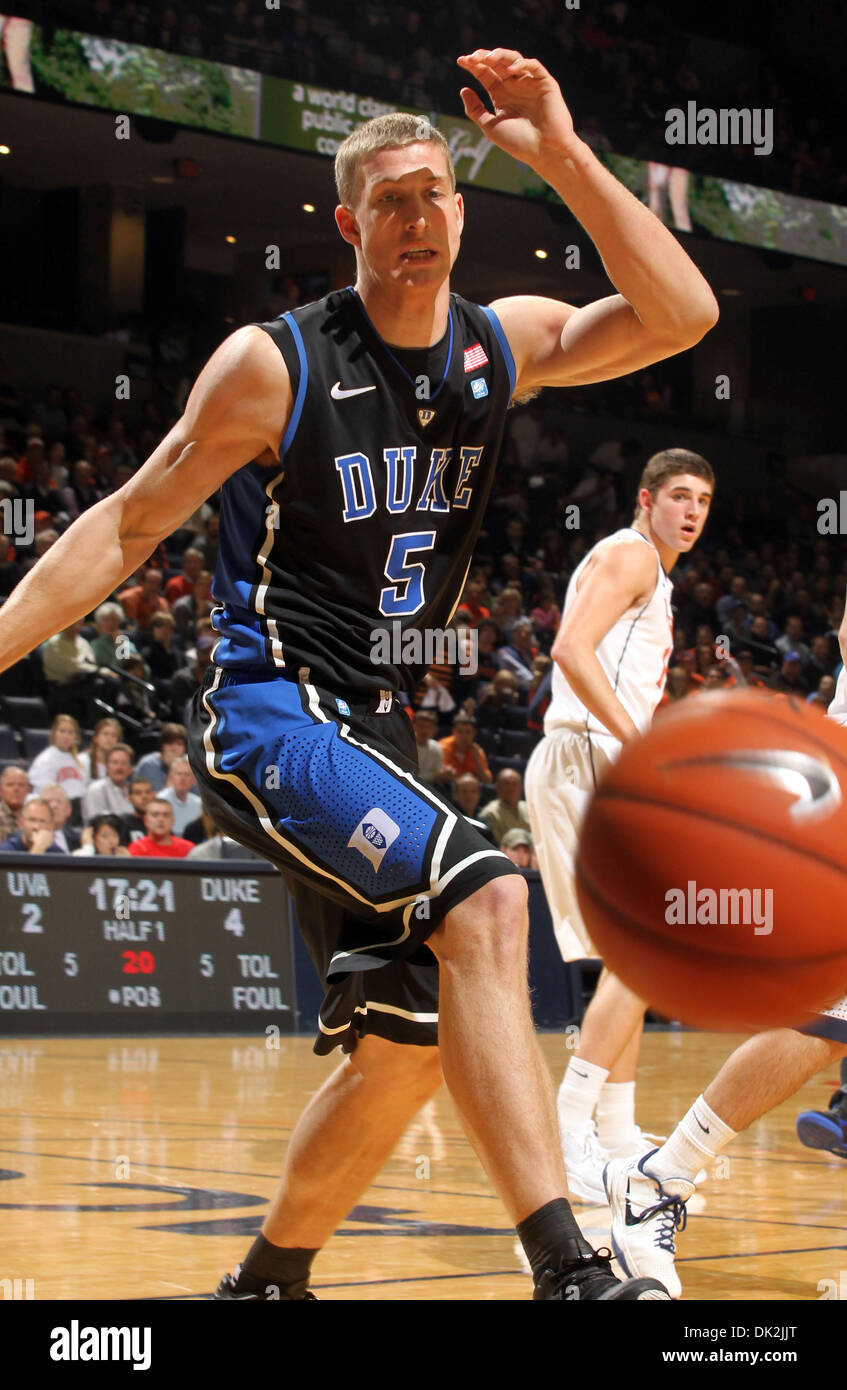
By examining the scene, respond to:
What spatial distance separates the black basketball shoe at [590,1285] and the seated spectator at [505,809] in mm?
9568

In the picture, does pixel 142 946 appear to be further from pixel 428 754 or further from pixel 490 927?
pixel 490 927

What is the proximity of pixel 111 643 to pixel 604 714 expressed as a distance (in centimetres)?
849

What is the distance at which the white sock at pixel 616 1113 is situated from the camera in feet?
17.3

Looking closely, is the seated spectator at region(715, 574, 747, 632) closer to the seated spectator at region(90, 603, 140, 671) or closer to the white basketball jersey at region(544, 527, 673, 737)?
the seated spectator at region(90, 603, 140, 671)

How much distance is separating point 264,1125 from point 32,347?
14889 mm

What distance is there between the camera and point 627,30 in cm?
2269

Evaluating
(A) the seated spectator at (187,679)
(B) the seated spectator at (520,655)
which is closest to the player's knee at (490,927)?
Result: (A) the seated spectator at (187,679)

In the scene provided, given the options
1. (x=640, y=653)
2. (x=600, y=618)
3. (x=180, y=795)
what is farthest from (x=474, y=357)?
(x=180, y=795)

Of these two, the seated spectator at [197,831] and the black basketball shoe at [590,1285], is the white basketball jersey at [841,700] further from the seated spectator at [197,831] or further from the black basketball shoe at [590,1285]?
the seated spectator at [197,831]

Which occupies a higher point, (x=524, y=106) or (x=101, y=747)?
(x=524, y=106)

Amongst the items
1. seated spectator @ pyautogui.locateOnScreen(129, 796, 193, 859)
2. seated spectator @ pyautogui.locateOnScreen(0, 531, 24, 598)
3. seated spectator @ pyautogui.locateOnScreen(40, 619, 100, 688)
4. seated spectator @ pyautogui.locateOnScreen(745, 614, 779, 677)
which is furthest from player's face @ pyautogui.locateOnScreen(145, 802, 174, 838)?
seated spectator @ pyautogui.locateOnScreen(745, 614, 779, 677)

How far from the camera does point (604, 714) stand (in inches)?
193

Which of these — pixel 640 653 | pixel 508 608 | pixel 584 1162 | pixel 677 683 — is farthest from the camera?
pixel 508 608
